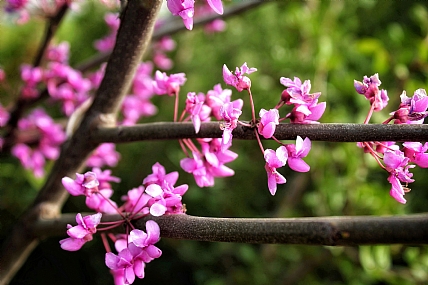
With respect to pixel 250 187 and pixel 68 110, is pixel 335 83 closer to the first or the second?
pixel 250 187

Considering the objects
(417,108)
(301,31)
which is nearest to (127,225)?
(417,108)

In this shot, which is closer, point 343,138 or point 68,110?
point 343,138

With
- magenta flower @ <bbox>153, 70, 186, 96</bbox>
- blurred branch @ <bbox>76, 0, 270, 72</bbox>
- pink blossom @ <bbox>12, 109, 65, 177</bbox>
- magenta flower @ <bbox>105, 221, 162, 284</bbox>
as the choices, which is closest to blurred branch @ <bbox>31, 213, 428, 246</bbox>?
magenta flower @ <bbox>105, 221, 162, 284</bbox>

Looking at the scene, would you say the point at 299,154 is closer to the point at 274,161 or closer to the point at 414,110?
the point at 274,161

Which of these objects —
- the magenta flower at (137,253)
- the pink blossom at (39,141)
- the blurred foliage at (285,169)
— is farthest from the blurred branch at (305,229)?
the blurred foliage at (285,169)

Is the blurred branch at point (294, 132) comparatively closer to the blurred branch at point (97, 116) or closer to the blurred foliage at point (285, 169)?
the blurred branch at point (97, 116)

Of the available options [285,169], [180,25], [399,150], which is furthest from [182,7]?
[285,169]

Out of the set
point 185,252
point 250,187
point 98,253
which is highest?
point 250,187
